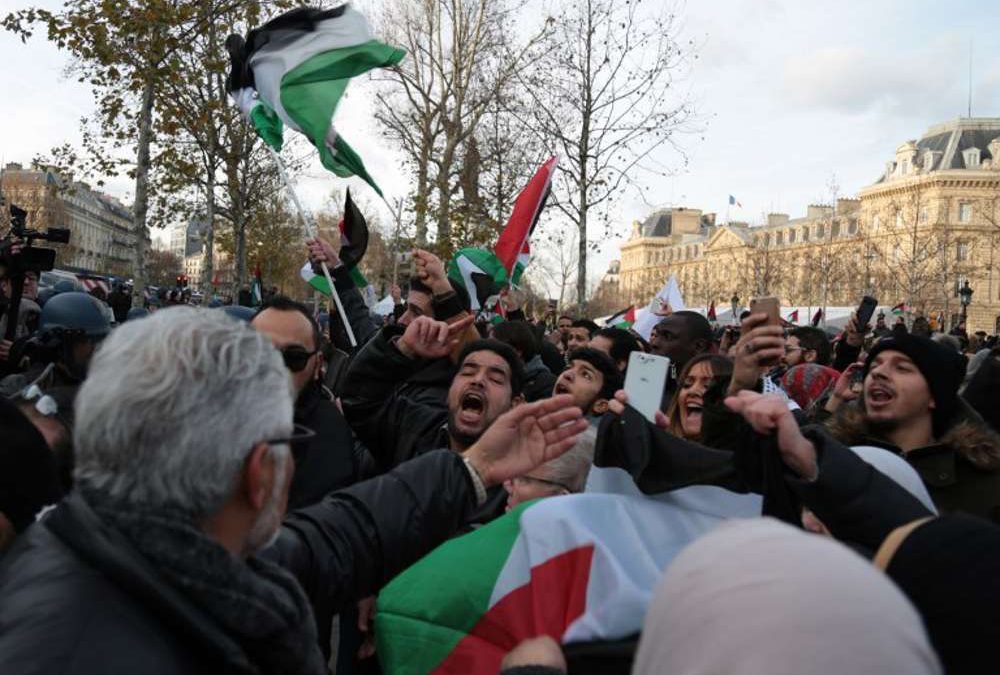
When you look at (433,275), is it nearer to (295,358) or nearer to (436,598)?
(295,358)

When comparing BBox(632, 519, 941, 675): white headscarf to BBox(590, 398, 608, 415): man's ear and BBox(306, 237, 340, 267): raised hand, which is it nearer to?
BBox(590, 398, 608, 415): man's ear

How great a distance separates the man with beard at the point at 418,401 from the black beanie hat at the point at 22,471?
1.75m

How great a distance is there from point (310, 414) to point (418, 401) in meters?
0.69

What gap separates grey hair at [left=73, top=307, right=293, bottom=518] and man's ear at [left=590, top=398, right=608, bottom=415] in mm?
3256

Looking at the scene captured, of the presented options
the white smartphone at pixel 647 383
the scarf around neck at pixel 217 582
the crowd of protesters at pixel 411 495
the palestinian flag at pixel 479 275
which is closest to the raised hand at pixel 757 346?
the crowd of protesters at pixel 411 495

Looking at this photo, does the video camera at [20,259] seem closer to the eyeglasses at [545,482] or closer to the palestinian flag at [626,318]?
the eyeglasses at [545,482]

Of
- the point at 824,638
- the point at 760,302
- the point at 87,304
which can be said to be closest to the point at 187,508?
the point at 824,638

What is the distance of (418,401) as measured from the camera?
412 centimetres

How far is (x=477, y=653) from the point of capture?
224cm

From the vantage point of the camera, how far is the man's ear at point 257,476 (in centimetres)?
157

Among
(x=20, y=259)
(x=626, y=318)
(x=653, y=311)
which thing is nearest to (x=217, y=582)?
(x=20, y=259)

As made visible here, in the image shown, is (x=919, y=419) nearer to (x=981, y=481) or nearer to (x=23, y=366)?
(x=981, y=481)

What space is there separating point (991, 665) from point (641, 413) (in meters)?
1.19

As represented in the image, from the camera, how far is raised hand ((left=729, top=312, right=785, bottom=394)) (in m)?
2.92
